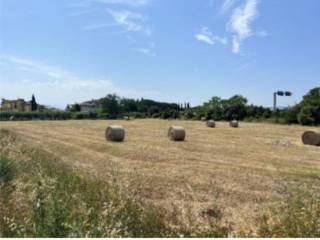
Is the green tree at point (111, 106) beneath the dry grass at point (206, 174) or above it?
above

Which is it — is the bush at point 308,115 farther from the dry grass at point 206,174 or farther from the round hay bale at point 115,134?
the dry grass at point 206,174

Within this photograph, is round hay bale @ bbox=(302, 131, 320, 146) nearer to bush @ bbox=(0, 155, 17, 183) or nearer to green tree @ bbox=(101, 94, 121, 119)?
bush @ bbox=(0, 155, 17, 183)

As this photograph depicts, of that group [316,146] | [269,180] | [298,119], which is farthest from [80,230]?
[298,119]

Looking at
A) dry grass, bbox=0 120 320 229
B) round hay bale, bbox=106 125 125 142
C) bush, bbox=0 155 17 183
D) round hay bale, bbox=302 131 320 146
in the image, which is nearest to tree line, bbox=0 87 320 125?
round hay bale, bbox=302 131 320 146

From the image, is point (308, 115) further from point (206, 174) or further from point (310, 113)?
point (206, 174)

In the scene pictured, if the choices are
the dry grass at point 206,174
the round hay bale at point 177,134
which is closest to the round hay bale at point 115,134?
the round hay bale at point 177,134

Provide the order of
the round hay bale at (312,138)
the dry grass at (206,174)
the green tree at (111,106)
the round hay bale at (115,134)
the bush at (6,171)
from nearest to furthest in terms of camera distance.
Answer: the dry grass at (206,174) < the bush at (6,171) < the round hay bale at (115,134) < the round hay bale at (312,138) < the green tree at (111,106)

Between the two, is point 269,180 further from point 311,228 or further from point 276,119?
point 276,119

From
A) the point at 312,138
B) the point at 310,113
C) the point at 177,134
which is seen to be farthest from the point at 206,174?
the point at 310,113

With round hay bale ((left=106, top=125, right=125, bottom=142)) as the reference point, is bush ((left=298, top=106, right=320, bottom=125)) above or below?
above

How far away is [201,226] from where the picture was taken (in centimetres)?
497

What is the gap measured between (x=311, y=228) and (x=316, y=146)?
14464 millimetres

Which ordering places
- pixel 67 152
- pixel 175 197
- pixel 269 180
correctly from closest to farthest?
pixel 175 197 → pixel 269 180 → pixel 67 152

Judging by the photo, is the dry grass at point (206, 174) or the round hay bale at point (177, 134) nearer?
the dry grass at point (206, 174)
